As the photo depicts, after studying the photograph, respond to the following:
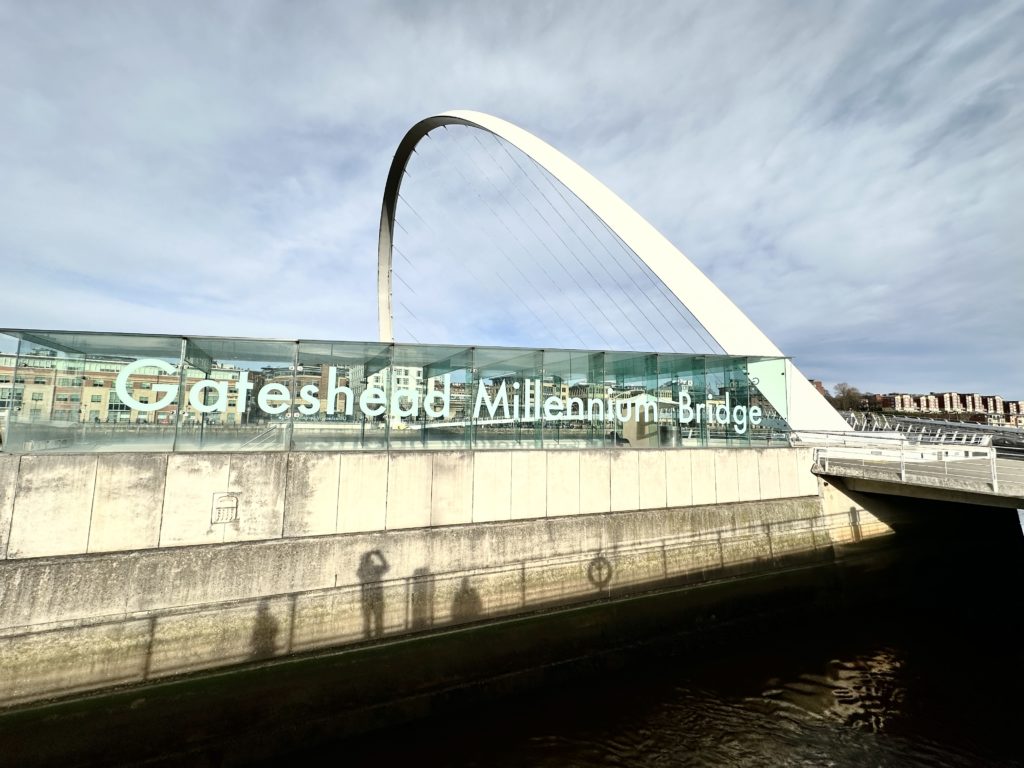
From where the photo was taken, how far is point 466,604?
1015cm

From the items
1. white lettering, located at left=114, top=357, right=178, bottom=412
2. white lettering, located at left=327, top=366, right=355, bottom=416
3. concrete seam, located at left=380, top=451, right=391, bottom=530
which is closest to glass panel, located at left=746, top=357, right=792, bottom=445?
concrete seam, located at left=380, top=451, right=391, bottom=530

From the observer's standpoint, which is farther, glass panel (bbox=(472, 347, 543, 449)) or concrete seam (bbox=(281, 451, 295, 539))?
glass panel (bbox=(472, 347, 543, 449))

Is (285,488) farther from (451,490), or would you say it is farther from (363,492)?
(451,490)

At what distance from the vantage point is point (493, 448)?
11.3m

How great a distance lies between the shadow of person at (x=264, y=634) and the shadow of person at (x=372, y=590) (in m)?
1.53

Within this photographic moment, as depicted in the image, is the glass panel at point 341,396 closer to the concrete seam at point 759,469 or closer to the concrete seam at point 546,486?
the concrete seam at point 546,486

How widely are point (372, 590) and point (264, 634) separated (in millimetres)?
1905

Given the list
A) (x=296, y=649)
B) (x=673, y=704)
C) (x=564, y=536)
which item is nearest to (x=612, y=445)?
(x=564, y=536)

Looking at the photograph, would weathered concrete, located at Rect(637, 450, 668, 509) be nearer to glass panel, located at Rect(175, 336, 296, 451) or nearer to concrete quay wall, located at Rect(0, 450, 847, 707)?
concrete quay wall, located at Rect(0, 450, 847, 707)

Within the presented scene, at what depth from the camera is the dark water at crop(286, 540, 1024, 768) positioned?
22.3 feet

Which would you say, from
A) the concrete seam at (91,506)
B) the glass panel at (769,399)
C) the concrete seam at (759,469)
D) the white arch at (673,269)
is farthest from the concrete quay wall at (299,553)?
the white arch at (673,269)

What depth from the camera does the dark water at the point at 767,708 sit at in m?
6.80

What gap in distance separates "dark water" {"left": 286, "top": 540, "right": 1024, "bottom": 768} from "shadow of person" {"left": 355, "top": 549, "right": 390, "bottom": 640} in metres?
2.14

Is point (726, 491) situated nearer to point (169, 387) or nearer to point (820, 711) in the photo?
point (820, 711)
